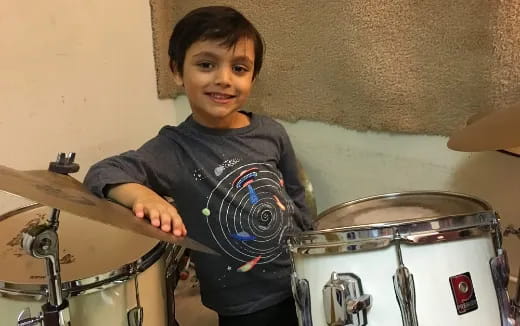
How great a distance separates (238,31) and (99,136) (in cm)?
64

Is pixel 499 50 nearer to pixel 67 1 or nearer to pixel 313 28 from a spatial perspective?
pixel 313 28

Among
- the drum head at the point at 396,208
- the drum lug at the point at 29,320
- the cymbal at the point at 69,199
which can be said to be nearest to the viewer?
the cymbal at the point at 69,199

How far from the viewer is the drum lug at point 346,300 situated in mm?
875

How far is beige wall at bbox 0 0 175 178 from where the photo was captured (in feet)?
4.91

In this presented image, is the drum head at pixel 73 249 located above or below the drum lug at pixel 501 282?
above

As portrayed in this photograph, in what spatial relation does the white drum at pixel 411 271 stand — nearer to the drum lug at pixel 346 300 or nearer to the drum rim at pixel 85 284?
the drum lug at pixel 346 300

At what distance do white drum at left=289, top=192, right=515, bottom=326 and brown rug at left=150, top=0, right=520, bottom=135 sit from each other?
0.43 metres

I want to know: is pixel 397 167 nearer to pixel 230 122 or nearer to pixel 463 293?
pixel 230 122

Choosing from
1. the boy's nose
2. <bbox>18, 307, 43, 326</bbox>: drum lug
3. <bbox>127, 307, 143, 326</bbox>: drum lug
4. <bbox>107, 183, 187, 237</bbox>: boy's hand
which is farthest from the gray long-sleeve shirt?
<bbox>18, 307, 43, 326</bbox>: drum lug

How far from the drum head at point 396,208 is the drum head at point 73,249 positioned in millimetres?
330

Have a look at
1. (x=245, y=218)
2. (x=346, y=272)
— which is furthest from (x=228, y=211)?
(x=346, y=272)

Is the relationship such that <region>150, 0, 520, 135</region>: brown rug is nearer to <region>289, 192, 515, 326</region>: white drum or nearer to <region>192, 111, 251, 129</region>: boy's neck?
<region>192, 111, 251, 129</region>: boy's neck

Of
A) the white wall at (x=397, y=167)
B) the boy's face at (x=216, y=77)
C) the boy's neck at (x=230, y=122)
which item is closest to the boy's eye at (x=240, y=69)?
the boy's face at (x=216, y=77)

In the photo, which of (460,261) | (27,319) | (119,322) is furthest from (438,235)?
(27,319)
